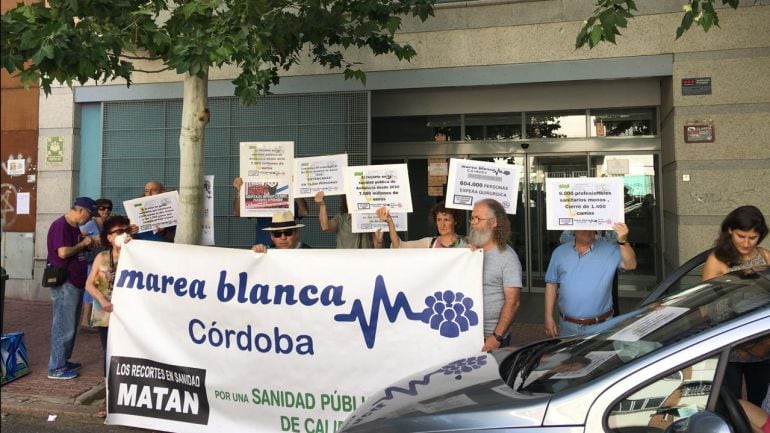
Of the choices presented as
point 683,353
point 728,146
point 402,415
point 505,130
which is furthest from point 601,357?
point 505,130

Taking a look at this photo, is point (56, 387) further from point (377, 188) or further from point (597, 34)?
point (597, 34)

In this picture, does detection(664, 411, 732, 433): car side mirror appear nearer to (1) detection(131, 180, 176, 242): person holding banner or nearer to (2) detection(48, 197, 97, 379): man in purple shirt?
(1) detection(131, 180, 176, 242): person holding banner

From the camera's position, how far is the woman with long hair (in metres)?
3.63

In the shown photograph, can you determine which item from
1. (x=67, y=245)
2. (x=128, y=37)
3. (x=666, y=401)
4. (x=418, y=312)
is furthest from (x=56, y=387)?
(x=666, y=401)

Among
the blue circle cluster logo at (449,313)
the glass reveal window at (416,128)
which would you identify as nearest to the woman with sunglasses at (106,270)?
the blue circle cluster logo at (449,313)

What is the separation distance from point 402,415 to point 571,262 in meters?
2.22

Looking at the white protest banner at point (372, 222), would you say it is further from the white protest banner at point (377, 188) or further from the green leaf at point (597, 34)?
the green leaf at point (597, 34)

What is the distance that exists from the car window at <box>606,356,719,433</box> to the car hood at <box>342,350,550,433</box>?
0.99 feet

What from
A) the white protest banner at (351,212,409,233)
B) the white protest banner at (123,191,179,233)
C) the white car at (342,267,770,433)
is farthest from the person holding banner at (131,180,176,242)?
the white car at (342,267,770,433)

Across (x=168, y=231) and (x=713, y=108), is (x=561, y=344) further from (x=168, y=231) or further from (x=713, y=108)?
(x=713, y=108)

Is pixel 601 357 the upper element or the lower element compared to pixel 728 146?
lower

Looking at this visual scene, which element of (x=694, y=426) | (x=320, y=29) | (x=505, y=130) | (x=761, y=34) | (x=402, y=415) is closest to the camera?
(x=694, y=426)

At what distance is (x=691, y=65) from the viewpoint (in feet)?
25.0

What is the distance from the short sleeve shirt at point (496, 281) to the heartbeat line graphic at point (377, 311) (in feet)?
1.48
